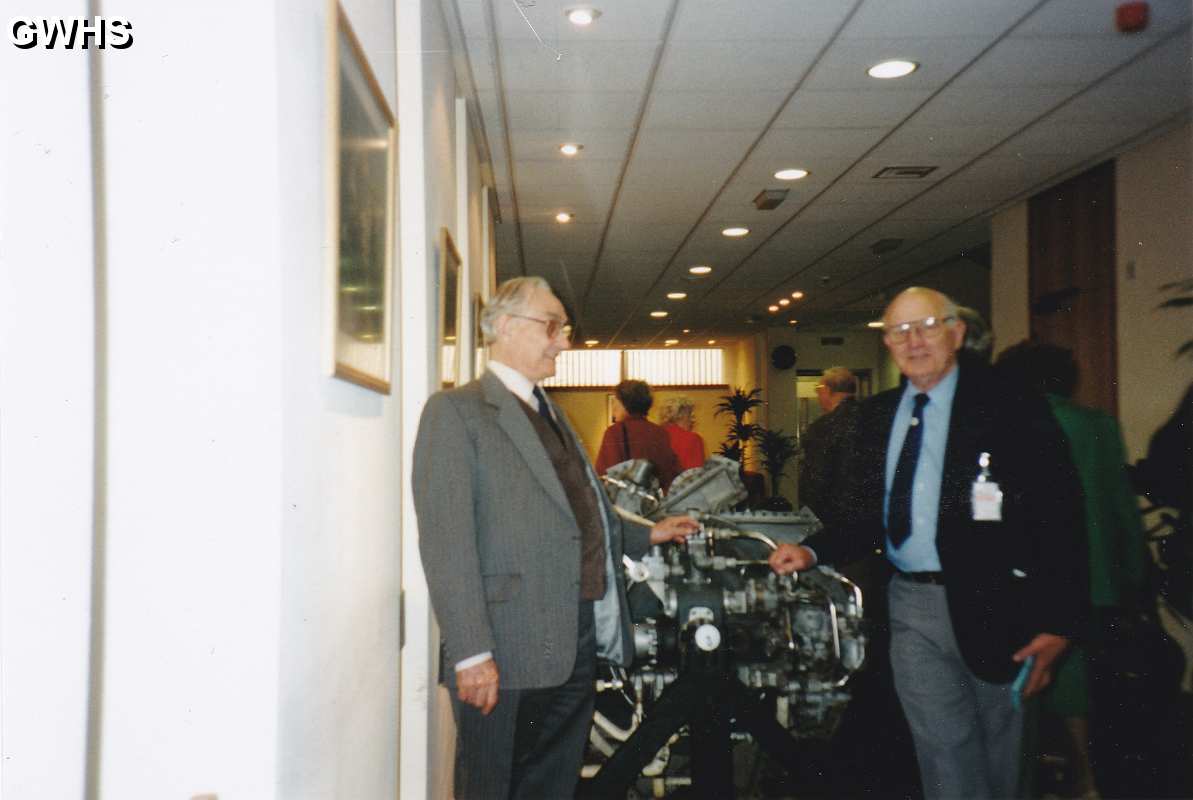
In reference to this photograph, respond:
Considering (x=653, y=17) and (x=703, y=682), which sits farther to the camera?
(x=653, y=17)

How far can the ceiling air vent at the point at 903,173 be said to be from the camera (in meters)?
5.11

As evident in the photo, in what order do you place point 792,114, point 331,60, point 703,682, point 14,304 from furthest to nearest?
point 792,114 < point 703,682 < point 331,60 < point 14,304

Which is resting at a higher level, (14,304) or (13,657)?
(14,304)

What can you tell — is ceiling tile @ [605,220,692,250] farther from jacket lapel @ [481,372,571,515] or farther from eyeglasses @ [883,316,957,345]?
jacket lapel @ [481,372,571,515]

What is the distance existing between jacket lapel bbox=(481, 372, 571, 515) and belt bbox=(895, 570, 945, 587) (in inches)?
36.1

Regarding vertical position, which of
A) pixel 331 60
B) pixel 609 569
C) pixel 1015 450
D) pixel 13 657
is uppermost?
pixel 331 60

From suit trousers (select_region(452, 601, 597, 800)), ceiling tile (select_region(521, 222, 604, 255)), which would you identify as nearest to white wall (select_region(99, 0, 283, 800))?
suit trousers (select_region(452, 601, 597, 800))

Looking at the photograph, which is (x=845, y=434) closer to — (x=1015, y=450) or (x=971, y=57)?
(x=1015, y=450)

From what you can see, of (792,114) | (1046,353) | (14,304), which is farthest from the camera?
(792,114)

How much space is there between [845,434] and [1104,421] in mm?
763

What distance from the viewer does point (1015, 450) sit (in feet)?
6.53

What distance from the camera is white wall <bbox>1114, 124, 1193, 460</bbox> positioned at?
424 centimetres

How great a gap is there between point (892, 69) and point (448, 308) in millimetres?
2217

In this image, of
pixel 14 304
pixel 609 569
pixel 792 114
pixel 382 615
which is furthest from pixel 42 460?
pixel 792 114
